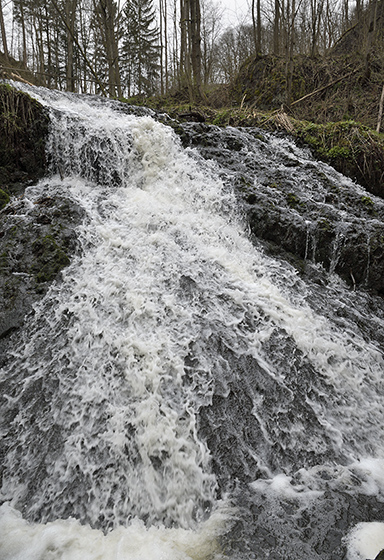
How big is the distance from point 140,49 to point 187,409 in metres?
21.0

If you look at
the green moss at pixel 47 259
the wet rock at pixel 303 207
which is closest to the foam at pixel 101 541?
the green moss at pixel 47 259

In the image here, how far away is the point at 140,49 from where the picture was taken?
17.9m

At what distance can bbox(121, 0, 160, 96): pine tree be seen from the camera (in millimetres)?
17656

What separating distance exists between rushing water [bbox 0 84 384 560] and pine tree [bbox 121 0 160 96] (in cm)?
1754

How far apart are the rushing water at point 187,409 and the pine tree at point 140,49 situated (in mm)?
17540

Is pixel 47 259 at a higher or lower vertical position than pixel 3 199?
lower

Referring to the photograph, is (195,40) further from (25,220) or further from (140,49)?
(140,49)

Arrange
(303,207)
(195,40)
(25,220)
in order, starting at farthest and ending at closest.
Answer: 1. (195,40)
2. (303,207)
3. (25,220)

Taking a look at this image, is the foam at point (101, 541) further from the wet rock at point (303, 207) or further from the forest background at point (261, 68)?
the forest background at point (261, 68)

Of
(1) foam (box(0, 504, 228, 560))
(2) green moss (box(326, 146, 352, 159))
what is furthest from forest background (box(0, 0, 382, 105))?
(1) foam (box(0, 504, 228, 560))

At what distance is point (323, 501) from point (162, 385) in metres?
1.51

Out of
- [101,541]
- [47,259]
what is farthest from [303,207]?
[101,541]

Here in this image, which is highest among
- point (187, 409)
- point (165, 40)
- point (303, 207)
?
point (165, 40)

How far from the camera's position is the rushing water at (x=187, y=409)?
2.15m
